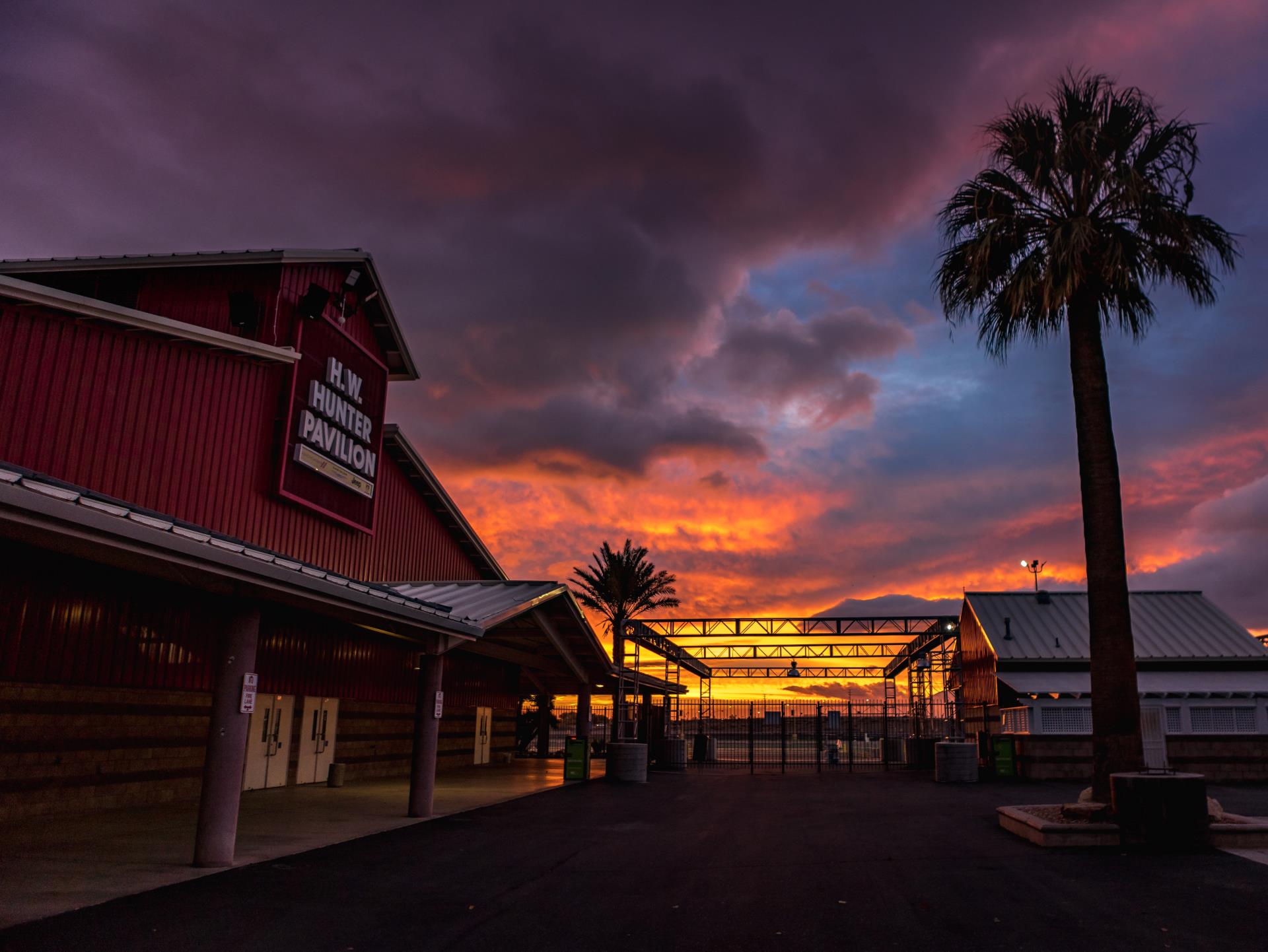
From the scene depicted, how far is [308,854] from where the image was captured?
12070 mm

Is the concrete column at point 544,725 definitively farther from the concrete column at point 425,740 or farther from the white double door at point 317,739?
the concrete column at point 425,740

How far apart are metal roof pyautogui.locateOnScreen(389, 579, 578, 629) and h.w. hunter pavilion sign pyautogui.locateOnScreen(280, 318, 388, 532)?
270cm

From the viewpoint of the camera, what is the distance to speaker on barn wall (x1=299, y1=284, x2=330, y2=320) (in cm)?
1978

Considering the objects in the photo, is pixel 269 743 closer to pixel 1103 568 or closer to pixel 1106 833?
pixel 1106 833

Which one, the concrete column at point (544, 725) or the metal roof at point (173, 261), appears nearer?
the metal roof at point (173, 261)

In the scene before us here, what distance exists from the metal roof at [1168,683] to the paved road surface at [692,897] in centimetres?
1506

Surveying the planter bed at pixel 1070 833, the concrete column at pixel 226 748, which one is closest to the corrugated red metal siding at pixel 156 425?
the concrete column at pixel 226 748

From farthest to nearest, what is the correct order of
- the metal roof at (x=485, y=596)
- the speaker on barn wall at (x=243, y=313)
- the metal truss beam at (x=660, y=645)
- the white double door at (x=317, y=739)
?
the metal truss beam at (x=660, y=645)
the white double door at (x=317, y=739)
the speaker on barn wall at (x=243, y=313)
the metal roof at (x=485, y=596)

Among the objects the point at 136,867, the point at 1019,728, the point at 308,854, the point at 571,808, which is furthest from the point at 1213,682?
the point at 136,867

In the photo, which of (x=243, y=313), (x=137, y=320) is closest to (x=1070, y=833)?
(x=137, y=320)

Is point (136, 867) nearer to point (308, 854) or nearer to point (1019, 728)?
point (308, 854)

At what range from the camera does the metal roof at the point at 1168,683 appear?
28.3 meters

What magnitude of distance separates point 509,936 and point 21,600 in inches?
379

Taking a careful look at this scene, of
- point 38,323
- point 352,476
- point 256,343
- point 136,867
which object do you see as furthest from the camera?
point 352,476
